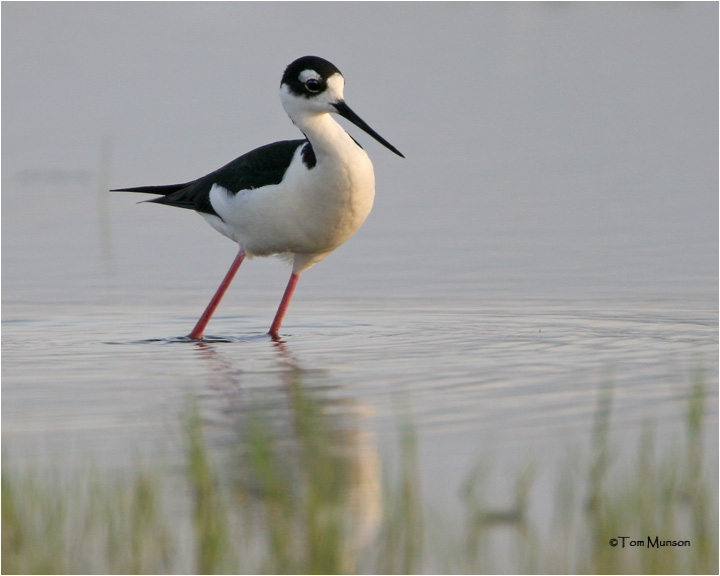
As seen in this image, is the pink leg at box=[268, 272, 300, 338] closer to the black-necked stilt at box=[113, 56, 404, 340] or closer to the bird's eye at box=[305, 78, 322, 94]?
the black-necked stilt at box=[113, 56, 404, 340]

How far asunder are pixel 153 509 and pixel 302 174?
338 centimetres

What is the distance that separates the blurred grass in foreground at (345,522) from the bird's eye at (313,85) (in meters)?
3.13

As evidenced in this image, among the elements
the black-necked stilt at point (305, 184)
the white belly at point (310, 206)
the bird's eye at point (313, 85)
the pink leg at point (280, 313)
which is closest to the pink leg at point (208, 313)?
the black-necked stilt at point (305, 184)

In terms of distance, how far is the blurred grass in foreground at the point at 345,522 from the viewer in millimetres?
3498

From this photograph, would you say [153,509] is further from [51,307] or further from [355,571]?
[51,307]

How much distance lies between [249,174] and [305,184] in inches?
23.1

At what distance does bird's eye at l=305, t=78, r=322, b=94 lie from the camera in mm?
7004

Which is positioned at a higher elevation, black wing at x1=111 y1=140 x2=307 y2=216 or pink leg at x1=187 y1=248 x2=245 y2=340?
black wing at x1=111 y1=140 x2=307 y2=216

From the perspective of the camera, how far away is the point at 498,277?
9195 mm

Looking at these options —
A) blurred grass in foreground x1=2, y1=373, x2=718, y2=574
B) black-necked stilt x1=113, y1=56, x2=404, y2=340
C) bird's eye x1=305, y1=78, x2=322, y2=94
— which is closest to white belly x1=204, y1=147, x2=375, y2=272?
black-necked stilt x1=113, y1=56, x2=404, y2=340

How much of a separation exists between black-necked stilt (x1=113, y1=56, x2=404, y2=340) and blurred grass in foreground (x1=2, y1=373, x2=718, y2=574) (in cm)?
273

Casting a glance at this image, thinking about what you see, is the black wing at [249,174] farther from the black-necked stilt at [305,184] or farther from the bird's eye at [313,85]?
the bird's eye at [313,85]

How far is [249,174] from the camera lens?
24.0ft

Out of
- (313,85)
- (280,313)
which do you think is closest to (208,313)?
(280,313)
